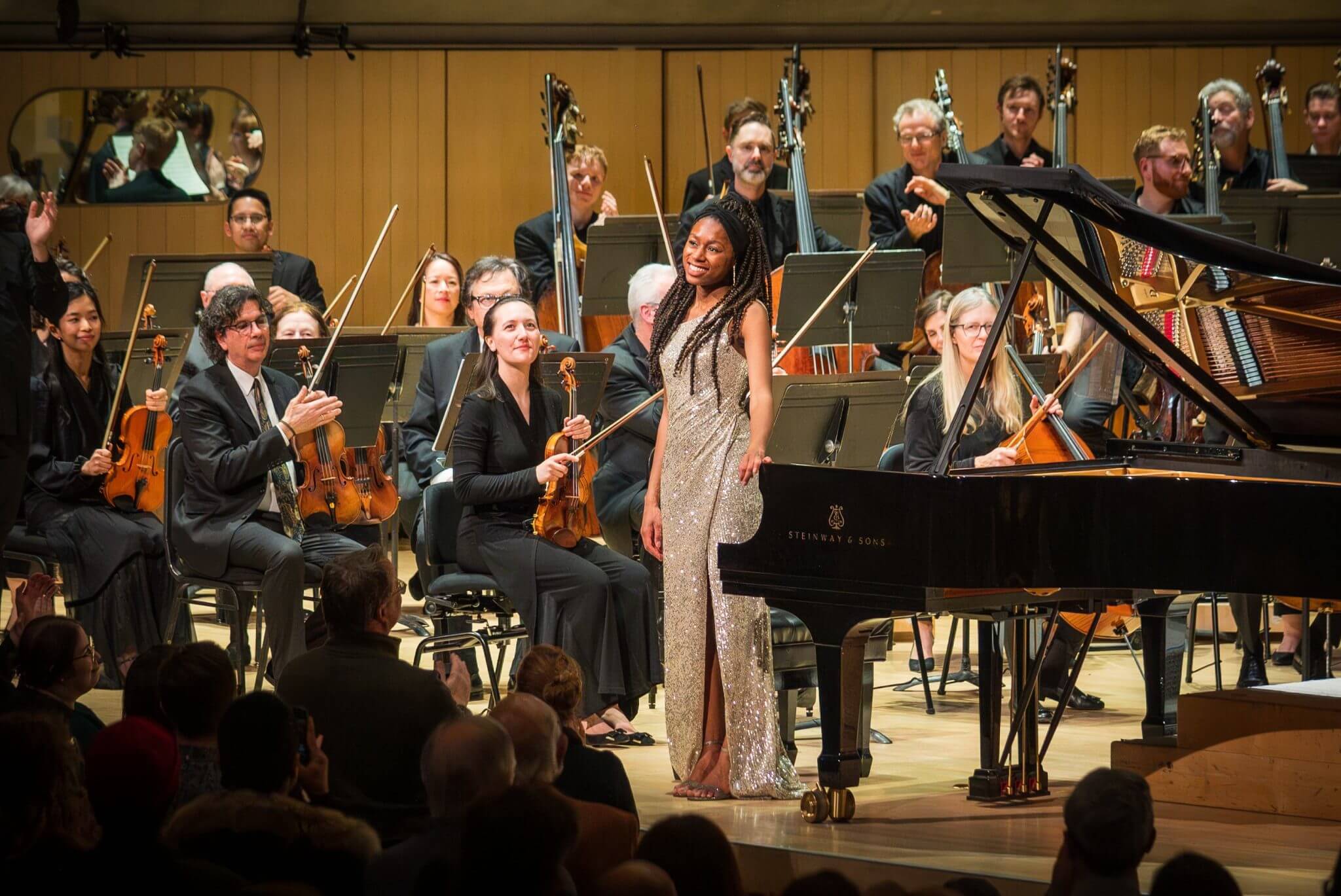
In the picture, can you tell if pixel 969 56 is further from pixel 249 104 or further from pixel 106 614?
pixel 106 614

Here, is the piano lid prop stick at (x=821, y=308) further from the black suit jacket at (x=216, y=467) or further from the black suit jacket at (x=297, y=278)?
the black suit jacket at (x=297, y=278)

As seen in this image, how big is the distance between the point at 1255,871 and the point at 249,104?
7554 millimetres

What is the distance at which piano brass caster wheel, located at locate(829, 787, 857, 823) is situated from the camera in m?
3.82

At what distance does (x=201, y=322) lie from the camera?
198 inches

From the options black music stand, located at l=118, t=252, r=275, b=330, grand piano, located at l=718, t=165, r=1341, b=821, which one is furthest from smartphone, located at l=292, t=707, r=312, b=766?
black music stand, located at l=118, t=252, r=275, b=330

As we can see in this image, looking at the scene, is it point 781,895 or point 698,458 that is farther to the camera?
point 698,458

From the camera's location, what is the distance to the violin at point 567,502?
4781 millimetres

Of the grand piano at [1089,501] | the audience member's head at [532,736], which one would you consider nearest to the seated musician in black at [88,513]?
the grand piano at [1089,501]

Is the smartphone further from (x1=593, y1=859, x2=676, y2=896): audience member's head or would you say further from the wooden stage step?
the wooden stage step

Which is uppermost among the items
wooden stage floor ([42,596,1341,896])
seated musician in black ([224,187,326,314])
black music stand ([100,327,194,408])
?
seated musician in black ([224,187,326,314])

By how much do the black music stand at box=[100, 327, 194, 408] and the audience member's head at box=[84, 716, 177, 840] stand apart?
3205 millimetres

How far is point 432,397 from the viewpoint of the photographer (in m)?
5.52

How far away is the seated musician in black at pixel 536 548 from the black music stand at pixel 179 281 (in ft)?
6.27

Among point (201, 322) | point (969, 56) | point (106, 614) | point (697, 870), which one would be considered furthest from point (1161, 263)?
point (969, 56)
